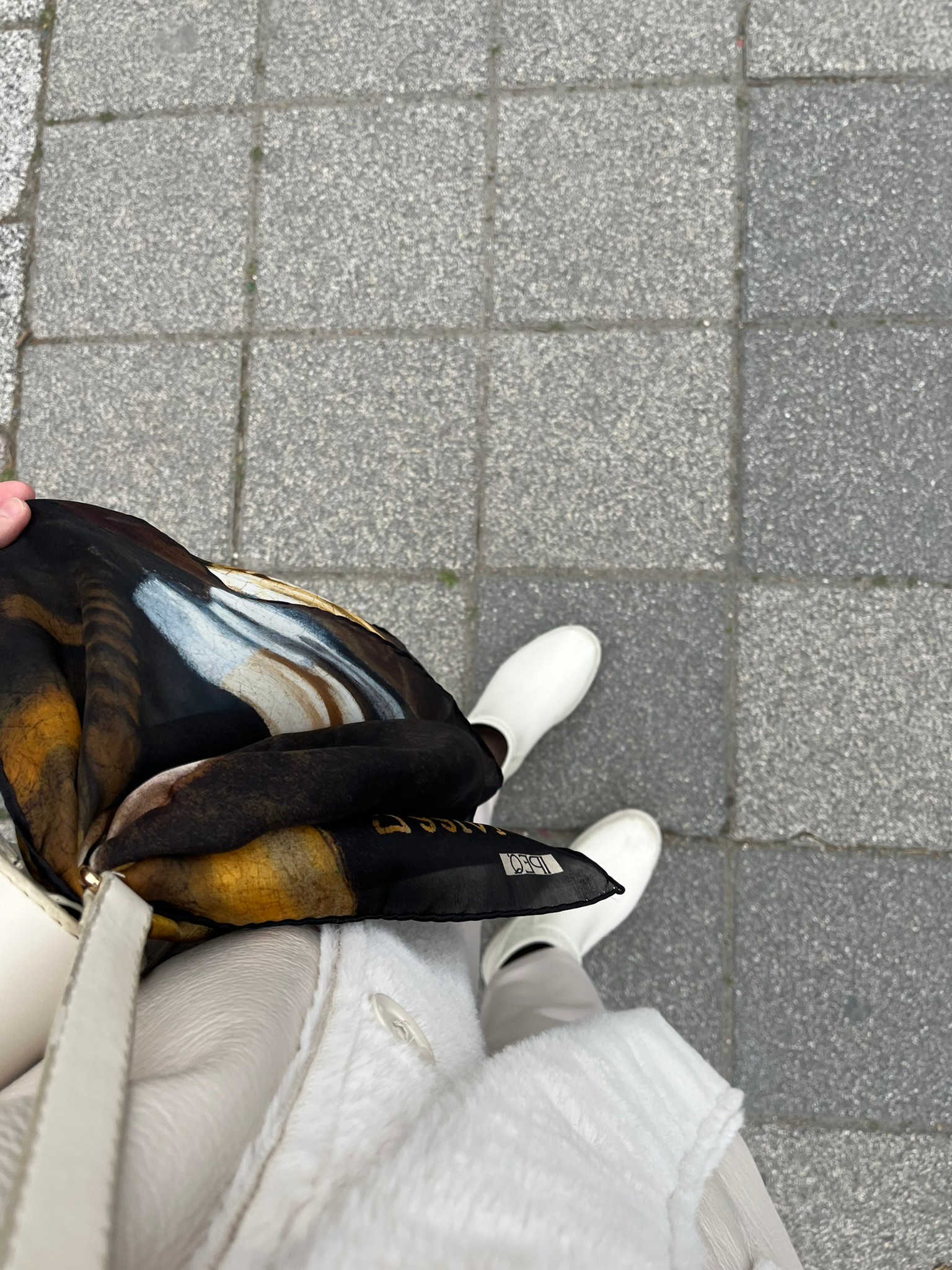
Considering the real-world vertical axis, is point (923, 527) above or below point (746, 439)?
below

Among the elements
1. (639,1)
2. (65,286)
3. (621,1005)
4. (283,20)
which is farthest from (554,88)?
(621,1005)

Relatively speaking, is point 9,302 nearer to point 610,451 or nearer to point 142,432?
point 142,432

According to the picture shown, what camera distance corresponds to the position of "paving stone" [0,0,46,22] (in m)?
2.37

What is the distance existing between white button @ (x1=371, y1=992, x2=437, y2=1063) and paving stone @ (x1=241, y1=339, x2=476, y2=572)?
4.19 feet

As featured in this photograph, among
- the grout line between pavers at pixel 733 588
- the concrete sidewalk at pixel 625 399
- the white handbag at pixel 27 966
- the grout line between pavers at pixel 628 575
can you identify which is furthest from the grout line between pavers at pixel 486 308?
the white handbag at pixel 27 966

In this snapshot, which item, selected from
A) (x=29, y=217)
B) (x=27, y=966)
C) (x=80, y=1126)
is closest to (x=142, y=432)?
(x=29, y=217)

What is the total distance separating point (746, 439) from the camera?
6.62ft

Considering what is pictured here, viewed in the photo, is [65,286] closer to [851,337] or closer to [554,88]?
[554,88]

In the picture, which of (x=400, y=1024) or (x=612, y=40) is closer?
(x=400, y=1024)

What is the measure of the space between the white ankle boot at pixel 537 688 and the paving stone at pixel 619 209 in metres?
0.78

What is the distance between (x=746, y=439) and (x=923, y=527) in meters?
0.43

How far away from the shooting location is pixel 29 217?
2.30 metres

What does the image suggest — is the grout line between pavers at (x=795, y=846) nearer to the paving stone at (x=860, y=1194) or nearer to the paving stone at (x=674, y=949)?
the paving stone at (x=674, y=949)

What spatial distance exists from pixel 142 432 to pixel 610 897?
5.17ft
